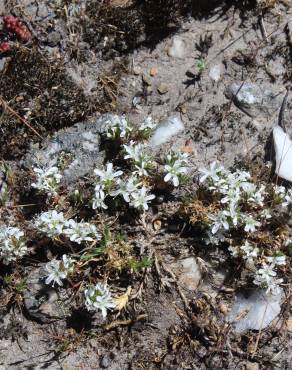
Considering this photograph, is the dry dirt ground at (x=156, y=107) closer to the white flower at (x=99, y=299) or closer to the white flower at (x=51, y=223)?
the white flower at (x=99, y=299)

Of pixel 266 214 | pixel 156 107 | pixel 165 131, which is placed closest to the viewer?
pixel 266 214

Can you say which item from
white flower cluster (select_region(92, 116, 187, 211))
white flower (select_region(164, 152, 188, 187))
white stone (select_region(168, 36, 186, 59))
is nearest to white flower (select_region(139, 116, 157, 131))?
white flower cluster (select_region(92, 116, 187, 211))

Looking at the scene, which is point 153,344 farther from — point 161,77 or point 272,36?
point 272,36

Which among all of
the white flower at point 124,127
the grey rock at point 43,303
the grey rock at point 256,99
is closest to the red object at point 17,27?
the white flower at point 124,127

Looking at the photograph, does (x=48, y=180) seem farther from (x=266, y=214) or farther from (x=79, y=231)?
(x=266, y=214)

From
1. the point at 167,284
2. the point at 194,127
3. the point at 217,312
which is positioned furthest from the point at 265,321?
the point at 194,127

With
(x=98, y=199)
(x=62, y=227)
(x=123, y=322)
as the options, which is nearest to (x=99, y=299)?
(x=123, y=322)
